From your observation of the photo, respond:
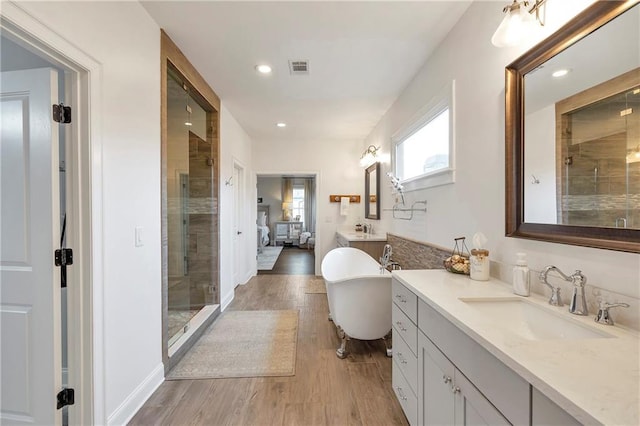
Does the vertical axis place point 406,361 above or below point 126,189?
below

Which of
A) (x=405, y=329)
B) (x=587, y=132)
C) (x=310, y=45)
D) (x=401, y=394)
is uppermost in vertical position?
(x=310, y=45)

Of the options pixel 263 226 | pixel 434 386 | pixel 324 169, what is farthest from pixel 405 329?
pixel 263 226

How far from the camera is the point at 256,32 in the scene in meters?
2.06

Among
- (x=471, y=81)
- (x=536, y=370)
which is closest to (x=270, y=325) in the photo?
(x=536, y=370)

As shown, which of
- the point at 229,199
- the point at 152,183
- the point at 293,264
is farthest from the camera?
the point at 293,264

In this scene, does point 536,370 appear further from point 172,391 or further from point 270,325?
point 270,325

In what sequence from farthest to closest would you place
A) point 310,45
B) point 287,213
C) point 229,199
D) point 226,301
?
point 287,213 < point 229,199 < point 226,301 < point 310,45

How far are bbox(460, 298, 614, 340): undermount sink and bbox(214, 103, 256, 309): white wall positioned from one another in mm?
3060

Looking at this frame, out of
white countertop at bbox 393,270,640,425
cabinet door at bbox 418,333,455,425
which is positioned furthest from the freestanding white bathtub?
white countertop at bbox 393,270,640,425

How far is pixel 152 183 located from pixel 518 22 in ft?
7.61

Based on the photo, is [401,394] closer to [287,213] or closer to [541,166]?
[541,166]

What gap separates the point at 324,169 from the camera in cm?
527

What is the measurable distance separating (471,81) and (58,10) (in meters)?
2.30

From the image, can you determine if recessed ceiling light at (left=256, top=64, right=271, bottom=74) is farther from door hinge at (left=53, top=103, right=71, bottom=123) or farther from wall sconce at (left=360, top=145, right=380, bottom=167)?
wall sconce at (left=360, top=145, right=380, bottom=167)
